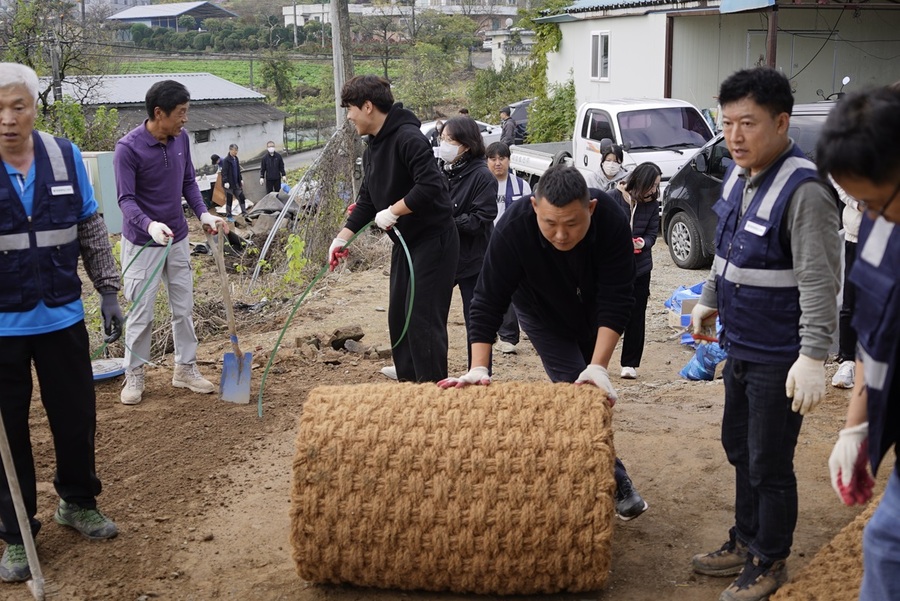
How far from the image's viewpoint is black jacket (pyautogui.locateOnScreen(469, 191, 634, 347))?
3586mm

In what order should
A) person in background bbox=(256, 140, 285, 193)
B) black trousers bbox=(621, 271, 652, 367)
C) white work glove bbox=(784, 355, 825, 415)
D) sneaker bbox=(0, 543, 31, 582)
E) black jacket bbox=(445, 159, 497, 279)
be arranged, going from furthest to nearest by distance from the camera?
person in background bbox=(256, 140, 285, 193) → black trousers bbox=(621, 271, 652, 367) → black jacket bbox=(445, 159, 497, 279) → sneaker bbox=(0, 543, 31, 582) → white work glove bbox=(784, 355, 825, 415)

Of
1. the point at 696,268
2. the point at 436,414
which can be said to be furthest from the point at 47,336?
the point at 696,268

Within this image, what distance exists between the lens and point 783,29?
60.5ft

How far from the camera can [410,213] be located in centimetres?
502

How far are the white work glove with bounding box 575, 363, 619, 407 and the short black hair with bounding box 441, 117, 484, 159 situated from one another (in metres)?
3.04

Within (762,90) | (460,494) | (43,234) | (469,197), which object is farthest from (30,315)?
(469,197)

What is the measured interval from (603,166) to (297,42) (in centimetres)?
6072

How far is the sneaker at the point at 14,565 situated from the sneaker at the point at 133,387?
211cm

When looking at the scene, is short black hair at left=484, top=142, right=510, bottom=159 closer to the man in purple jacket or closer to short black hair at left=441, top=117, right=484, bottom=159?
short black hair at left=441, top=117, right=484, bottom=159

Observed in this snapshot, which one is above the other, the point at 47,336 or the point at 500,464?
the point at 47,336

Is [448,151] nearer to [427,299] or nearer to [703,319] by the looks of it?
[427,299]

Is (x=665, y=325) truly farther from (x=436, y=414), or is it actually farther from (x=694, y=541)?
(x=436, y=414)

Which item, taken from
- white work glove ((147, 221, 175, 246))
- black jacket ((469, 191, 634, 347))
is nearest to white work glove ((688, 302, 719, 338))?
black jacket ((469, 191, 634, 347))

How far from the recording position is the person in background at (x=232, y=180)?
66.2 feet
